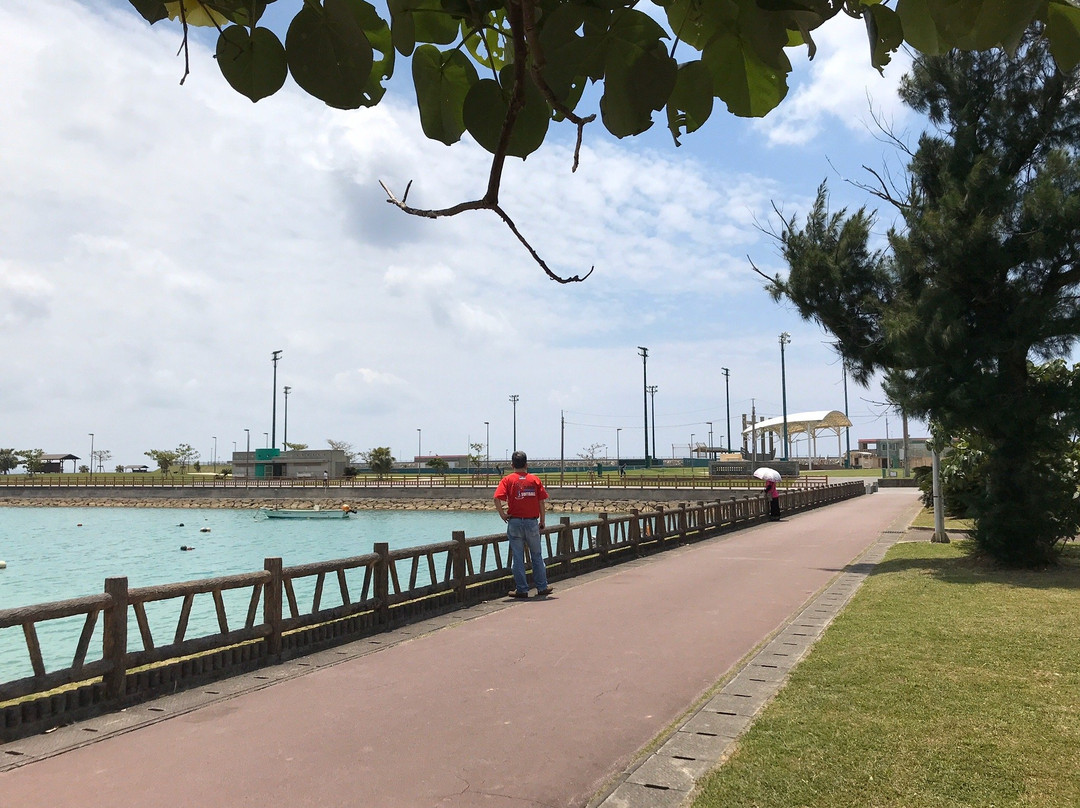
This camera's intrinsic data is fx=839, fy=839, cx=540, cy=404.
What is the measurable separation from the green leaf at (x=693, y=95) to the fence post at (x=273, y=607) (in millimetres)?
6802

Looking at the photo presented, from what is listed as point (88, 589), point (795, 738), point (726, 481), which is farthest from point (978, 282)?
point (726, 481)

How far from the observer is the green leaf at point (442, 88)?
148cm

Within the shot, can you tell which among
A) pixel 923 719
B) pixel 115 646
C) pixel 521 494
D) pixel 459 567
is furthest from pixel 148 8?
pixel 521 494

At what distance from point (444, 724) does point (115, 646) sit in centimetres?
247

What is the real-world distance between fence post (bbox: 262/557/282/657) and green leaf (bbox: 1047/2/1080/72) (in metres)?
7.19

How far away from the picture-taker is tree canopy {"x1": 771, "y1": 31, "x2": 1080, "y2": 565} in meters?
12.4

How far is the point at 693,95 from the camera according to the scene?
54.9 inches

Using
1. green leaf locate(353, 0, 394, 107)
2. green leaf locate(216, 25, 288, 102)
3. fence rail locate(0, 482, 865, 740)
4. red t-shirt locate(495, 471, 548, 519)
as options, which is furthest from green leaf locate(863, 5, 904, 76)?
red t-shirt locate(495, 471, 548, 519)

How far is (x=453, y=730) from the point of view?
541 centimetres

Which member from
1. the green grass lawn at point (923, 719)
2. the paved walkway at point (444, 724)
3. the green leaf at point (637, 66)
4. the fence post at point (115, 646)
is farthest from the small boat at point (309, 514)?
the green leaf at point (637, 66)

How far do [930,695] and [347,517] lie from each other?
50316 mm

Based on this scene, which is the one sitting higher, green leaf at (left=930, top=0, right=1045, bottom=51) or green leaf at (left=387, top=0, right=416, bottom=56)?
green leaf at (left=387, top=0, right=416, bottom=56)

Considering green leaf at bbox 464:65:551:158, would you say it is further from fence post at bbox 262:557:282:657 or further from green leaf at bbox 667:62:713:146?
fence post at bbox 262:557:282:657

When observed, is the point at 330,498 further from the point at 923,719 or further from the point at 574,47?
the point at 574,47
